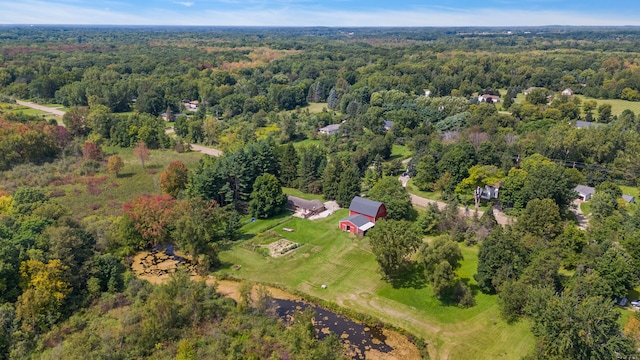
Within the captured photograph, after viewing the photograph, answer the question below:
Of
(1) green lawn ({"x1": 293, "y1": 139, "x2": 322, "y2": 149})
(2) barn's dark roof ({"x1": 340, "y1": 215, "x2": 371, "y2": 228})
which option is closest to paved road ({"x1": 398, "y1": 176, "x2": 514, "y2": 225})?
(2) barn's dark roof ({"x1": 340, "y1": 215, "x2": 371, "y2": 228})

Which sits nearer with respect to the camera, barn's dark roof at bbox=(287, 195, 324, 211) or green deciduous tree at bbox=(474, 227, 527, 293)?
green deciduous tree at bbox=(474, 227, 527, 293)

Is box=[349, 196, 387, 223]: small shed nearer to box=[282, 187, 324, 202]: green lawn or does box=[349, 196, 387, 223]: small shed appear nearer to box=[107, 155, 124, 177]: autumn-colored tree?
box=[282, 187, 324, 202]: green lawn

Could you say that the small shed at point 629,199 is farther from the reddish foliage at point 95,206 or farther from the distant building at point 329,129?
the reddish foliage at point 95,206

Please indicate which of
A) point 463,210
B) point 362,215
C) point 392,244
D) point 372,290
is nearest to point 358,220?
point 362,215

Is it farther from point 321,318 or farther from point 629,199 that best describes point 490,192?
point 321,318

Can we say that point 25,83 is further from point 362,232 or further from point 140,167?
point 362,232

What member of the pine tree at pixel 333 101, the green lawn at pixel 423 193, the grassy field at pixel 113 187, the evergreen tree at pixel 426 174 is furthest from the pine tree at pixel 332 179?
the pine tree at pixel 333 101
